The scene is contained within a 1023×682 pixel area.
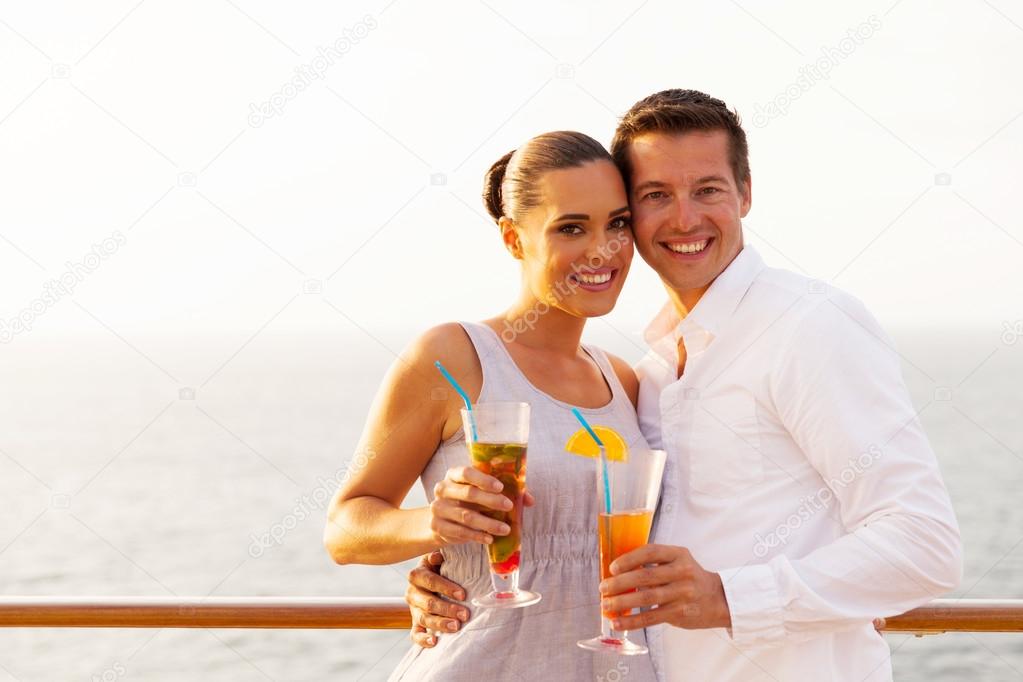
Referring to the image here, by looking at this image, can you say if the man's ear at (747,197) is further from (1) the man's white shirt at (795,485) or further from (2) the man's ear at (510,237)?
(2) the man's ear at (510,237)

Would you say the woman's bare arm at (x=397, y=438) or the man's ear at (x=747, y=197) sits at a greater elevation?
the man's ear at (x=747, y=197)

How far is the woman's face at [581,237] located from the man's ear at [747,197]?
349 millimetres

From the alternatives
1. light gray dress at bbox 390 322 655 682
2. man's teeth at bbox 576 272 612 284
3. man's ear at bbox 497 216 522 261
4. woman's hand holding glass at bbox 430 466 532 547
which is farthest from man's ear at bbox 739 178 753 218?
woman's hand holding glass at bbox 430 466 532 547

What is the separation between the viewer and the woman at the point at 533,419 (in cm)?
241

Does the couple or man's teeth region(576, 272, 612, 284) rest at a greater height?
man's teeth region(576, 272, 612, 284)

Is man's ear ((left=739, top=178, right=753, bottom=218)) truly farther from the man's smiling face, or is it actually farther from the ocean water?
the ocean water

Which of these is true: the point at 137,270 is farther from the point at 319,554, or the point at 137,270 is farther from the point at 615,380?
the point at 615,380

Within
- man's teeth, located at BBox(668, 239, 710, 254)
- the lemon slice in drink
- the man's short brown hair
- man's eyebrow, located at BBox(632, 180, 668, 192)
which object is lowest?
the lemon slice in drink

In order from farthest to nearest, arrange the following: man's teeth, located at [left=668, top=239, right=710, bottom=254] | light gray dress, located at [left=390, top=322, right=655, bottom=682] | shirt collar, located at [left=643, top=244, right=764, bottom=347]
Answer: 1. man's teeth, located at [left=668, top=239, right=710, bottom=254]
2. shirt collar, located at [left=643, top=244, right=764, bottom=347]
3. light gray dress, located at [left=390, top=322, right=655, bottom=682]

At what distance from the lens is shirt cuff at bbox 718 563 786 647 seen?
2.04m

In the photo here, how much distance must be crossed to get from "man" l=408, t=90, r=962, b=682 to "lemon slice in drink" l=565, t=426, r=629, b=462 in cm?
19

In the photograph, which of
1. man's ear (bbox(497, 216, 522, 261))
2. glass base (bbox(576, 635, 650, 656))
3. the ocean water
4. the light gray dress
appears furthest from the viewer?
the ocean water

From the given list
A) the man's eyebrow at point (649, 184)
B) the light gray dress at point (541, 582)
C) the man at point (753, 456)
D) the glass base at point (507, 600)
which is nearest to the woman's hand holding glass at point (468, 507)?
the glass base at point (507, 600)

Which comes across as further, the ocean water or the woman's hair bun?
the ocean water
